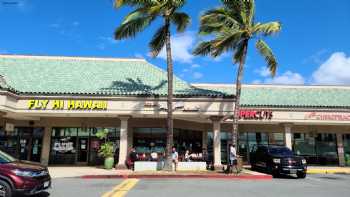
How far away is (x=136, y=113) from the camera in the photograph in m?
21.3

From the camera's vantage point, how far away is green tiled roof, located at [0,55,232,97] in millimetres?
21797

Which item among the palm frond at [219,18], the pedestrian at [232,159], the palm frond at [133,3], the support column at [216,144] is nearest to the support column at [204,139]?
the support column at [216,144]

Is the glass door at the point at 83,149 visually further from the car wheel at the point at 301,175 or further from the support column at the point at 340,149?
the support column at the point at 340,149

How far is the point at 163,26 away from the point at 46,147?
40.7ft

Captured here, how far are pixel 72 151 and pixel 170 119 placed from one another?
9929 mm

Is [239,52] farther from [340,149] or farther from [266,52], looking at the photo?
[340,149]

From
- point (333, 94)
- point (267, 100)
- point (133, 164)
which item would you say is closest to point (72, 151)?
point (133, 164)

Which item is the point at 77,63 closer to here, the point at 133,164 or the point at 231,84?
the point at 133,164

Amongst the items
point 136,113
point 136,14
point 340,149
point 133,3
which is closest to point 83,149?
point 136,113

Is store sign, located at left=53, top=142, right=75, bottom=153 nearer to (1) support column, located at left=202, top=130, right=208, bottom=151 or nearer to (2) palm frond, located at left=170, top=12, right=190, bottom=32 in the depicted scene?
(1) support column, located at left=202, top=130, right=208, bottom=151

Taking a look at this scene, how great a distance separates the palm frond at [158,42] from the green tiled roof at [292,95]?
910 centimetres

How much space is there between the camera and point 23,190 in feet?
31.3

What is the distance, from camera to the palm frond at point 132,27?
1970 centimetres

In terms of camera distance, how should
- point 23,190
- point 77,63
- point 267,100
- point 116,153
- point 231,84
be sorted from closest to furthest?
point 23,190 → point 116,153 → point 77,63 → point 267,100 → point 231,84
